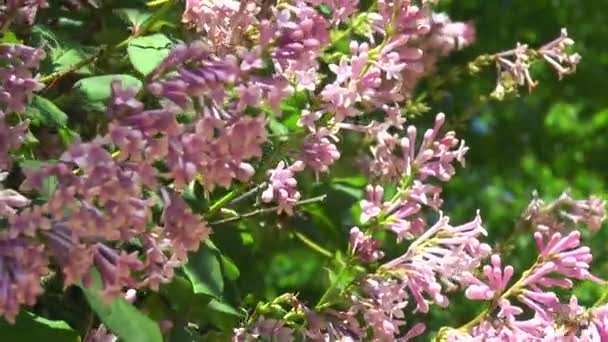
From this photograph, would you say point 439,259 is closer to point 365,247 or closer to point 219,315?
point 365,247

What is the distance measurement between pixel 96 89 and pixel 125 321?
0.21m

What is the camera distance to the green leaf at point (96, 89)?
3.03ft

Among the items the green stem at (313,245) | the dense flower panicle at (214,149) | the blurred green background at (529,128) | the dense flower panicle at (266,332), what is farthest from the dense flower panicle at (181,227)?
the blurred green background at (529,128)

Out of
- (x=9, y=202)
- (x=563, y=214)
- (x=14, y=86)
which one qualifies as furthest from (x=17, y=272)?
(x=563, y=214)

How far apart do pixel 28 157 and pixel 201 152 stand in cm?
21

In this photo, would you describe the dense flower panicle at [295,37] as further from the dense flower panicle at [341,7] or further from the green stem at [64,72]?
the green stem at [64,72]

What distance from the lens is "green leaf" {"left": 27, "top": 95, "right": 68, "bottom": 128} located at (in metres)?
0.91

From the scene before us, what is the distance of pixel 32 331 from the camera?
880 mm

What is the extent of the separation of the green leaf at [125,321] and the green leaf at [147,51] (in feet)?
0.64

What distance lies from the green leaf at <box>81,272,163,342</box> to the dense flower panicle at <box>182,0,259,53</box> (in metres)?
0.19

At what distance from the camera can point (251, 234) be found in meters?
1.23

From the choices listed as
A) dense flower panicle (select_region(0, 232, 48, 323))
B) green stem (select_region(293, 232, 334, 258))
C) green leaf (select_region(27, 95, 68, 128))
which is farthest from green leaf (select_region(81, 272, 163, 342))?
green stem (select_region(293, 232, 334, 258))

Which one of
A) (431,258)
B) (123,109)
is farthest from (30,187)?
(431,258)

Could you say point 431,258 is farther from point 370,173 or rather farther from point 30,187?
point 30,187
